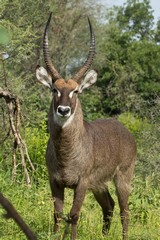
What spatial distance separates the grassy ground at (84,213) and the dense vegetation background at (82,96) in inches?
0.4

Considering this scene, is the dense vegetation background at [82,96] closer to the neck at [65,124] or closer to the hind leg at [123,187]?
A: the hind leg at [123,187]

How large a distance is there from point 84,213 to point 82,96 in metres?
15.1

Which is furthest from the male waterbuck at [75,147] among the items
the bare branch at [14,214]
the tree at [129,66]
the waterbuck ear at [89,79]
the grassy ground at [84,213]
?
the tree at [129,66]

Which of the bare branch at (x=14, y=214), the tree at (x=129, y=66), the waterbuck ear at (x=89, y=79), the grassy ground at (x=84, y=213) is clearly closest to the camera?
the bare branch at (x=14, y=214)

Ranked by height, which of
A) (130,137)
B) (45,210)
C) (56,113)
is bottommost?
(45,210)

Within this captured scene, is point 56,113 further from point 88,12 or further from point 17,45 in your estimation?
point 88,12

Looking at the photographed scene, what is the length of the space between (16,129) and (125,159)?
1.34 meters

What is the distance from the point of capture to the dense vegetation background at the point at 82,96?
22.6 ft

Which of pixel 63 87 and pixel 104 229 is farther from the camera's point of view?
pixel 104 229

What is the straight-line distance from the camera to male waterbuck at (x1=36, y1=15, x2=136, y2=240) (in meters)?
5.74

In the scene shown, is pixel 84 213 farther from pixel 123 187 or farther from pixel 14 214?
pixel 14 214

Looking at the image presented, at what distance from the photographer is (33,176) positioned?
861 centimetres

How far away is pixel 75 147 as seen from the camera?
19.5 ft

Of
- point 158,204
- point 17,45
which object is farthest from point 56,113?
point 17,45
